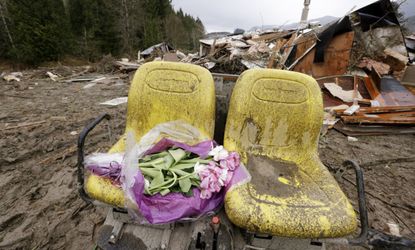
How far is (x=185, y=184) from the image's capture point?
1405 millimetres

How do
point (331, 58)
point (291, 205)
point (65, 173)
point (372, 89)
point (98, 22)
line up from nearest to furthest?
point (291, 205) → point (65, 173) → point (372, 89) → point (331, 58) → point (98, 22)

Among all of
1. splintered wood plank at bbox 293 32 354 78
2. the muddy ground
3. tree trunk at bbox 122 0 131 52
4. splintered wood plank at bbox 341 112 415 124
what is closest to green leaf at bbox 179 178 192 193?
the muddy ground

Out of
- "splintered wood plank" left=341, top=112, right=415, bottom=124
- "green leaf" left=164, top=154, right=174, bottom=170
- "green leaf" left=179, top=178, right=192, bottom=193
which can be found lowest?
"splintered wood plank" left=341, top=112, right=415, bottom=124

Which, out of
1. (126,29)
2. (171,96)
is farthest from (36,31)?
(171,96)

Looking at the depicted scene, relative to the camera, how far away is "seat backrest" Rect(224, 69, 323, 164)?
179cm

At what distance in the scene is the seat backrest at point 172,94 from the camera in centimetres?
189

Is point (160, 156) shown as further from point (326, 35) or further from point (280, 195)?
point (326, 35)

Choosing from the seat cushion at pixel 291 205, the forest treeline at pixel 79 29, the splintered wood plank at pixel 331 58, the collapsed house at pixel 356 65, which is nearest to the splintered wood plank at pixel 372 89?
the collapsed house at pixel 356 65

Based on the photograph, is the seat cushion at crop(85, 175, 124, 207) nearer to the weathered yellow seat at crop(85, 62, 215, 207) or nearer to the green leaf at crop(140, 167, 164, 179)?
the green leaf at crop(140, 167, 164, 179)

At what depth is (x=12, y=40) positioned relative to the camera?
497 inches

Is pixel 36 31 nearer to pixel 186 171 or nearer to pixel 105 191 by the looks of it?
pixel 105 191

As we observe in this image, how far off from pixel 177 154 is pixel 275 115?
0.84 m

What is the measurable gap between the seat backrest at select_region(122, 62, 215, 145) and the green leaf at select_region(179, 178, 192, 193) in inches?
22.9

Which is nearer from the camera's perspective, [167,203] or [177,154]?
[167,203]
